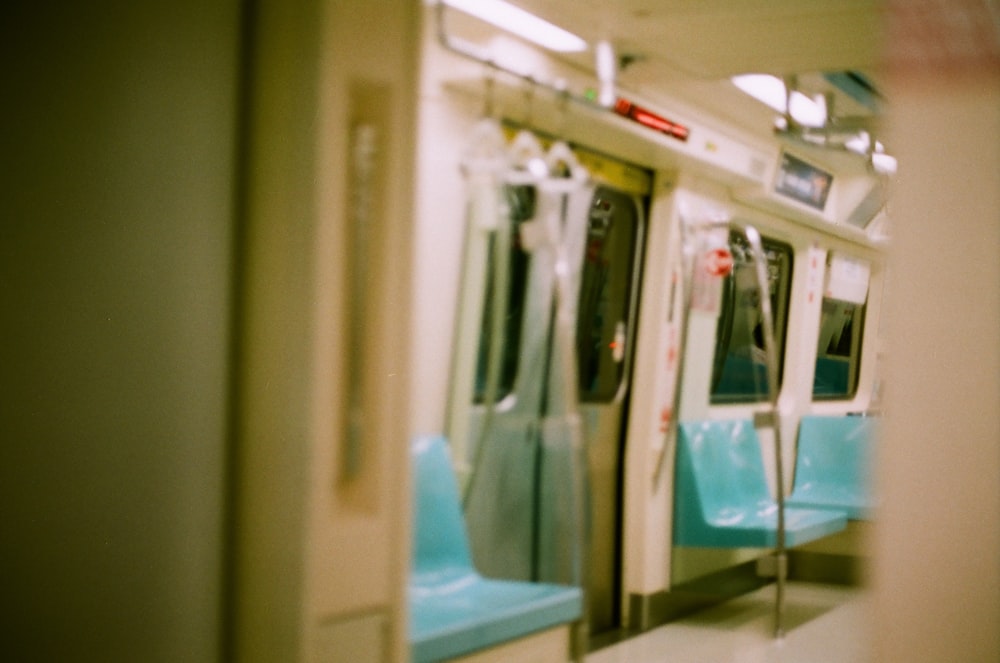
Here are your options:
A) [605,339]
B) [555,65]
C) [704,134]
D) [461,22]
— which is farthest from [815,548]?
[461,22]

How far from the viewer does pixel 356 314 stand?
7.06 ft

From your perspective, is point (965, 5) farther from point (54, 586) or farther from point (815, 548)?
point (815, 548)

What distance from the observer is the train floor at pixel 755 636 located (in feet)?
16.4

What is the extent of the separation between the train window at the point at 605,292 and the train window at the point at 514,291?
740 millimetres

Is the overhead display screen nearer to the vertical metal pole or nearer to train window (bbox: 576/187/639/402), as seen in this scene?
the vertical metal pole

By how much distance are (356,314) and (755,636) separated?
4.04 m

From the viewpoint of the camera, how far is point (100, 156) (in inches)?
79.3

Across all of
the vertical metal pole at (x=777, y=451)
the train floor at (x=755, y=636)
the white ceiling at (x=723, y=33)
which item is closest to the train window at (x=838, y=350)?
the train floor at (x=755, y=636)

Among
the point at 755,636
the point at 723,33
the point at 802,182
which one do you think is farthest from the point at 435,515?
the point at 802,182

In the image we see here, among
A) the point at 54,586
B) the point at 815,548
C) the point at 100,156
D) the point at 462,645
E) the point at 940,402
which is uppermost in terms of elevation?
the point at 100,156

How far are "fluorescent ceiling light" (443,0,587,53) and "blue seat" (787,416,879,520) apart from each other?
4.03 meters

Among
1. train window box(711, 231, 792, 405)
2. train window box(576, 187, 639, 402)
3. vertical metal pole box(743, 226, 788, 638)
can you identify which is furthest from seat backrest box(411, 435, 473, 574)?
train window box(711, 231, 792, 405)

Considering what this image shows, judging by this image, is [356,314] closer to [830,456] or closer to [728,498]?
[728,498]

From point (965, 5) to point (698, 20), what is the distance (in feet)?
6.88
